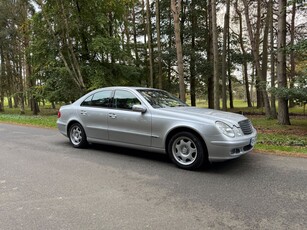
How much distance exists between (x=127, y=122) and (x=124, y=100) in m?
0.58

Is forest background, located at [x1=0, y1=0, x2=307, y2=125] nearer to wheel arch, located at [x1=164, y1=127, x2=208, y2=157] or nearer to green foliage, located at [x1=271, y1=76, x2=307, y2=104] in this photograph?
green foliage, located at [x1=271, y1=76, x2=307, y2=104]

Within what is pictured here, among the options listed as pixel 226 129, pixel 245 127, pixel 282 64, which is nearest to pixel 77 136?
pixel 226 129

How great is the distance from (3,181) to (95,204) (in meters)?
1.98

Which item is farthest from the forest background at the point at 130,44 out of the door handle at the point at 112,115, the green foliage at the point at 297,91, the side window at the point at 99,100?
the door handle at the point at 112,115

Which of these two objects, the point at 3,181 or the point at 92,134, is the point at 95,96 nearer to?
the point at 92,134

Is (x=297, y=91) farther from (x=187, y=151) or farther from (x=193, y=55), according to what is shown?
(x=193, y=55)

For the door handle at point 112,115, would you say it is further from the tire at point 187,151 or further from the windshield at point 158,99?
the tire at point 187,151

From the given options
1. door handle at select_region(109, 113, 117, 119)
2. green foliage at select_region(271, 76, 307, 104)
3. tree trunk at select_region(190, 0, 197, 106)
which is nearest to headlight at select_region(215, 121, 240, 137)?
door handle at select_region(109, 113, 117, 119)

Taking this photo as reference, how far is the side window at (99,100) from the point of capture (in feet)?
20.3

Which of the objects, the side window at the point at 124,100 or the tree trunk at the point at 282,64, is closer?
the side window at the point at 124,100

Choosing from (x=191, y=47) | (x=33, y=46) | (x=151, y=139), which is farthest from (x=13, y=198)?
(x=191, y=47)

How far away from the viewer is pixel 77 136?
22.2 feet

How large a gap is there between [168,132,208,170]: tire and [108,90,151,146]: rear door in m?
0.60

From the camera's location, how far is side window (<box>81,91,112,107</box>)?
620 cm
